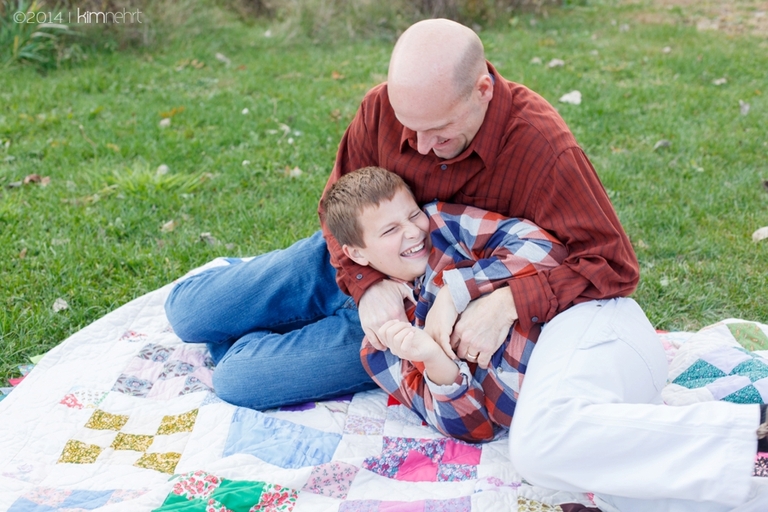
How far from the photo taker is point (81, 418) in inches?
105

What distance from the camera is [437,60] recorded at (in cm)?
217

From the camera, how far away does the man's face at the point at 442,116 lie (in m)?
2.20

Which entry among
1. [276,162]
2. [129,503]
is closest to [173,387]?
[129,503]

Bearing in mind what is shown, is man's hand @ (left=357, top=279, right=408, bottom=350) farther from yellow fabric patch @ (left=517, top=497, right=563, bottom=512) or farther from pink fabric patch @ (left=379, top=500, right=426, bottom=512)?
yellow fabric patch @ (left=517, top=497, right=563, bottom=512)

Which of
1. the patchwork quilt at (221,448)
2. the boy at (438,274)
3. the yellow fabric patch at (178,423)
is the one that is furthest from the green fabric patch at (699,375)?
the yellow fabric patch at (178,423)

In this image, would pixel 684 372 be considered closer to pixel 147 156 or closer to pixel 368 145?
pixel 368 145

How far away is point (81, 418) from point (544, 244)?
1828mm

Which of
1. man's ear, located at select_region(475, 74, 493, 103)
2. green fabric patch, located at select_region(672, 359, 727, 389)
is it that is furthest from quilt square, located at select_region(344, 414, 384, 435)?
man's ear, located at select_region(475, 74, 493, 103)

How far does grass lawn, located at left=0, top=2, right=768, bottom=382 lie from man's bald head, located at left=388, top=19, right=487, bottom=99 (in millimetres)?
1671

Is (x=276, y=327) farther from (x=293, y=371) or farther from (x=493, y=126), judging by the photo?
(x=493, y=126)

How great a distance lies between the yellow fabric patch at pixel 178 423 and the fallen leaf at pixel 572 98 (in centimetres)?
431

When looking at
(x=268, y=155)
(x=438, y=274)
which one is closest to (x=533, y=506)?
(x=438, y=274)

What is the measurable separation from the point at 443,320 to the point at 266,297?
87cm

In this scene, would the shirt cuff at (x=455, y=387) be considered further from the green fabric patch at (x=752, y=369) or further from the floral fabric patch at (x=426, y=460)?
the green fabric patch at (x=752, y=369)
